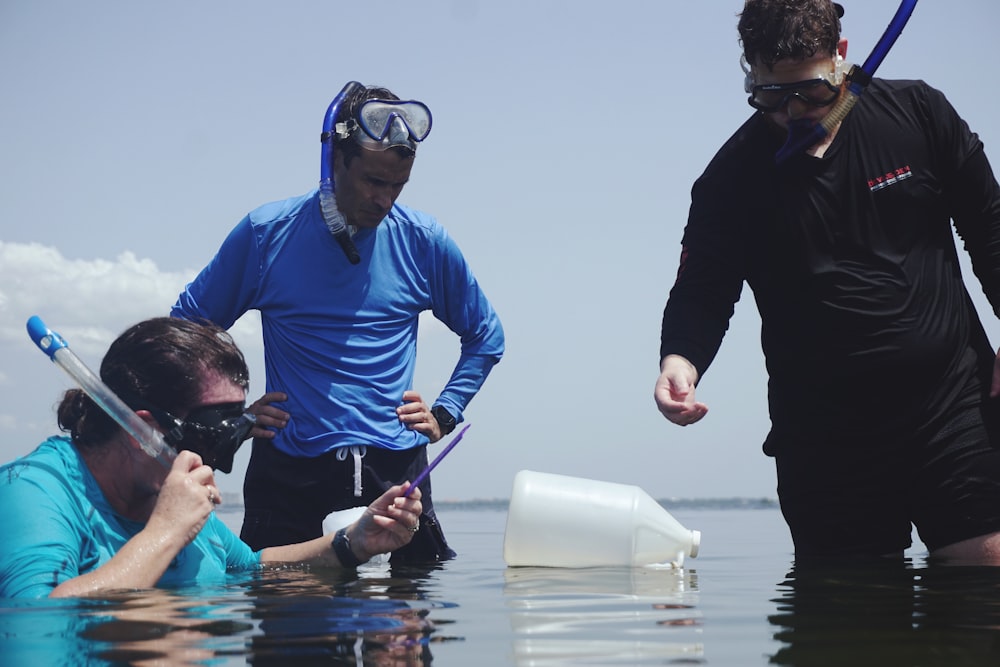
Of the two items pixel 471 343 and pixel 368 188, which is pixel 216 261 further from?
pixel 471 343

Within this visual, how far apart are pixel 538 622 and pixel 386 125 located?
3150 millimetres

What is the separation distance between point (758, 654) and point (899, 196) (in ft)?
6.74

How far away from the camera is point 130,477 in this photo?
3.66 m

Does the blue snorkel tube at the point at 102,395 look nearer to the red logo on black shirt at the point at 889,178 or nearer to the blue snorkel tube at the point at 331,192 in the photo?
the blue snorkel tube at the point at 331,192

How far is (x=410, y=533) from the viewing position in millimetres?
4559

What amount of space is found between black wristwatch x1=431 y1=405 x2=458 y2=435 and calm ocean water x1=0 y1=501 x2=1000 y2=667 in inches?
→ 56.6

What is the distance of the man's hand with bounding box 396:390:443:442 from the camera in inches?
213

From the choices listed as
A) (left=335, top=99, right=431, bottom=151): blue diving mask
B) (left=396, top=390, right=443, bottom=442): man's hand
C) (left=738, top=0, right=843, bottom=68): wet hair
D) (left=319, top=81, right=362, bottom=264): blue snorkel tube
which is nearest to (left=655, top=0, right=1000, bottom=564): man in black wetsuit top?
(left=738, top=0, right=843, bottom=68): wet hair

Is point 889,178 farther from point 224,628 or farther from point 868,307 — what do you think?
point 224,628

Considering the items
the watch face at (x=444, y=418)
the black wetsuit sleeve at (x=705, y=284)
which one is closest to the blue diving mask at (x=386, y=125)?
the watch face at (x=444, y=418)

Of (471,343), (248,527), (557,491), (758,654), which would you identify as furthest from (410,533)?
(758,654)

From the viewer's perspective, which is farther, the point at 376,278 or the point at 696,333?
the point at 376,278

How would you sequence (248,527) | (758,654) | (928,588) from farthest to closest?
(248,527) → (928,588) → (758,654)

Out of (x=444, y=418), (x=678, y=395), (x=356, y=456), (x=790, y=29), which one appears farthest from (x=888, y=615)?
(x=444, y=418)
